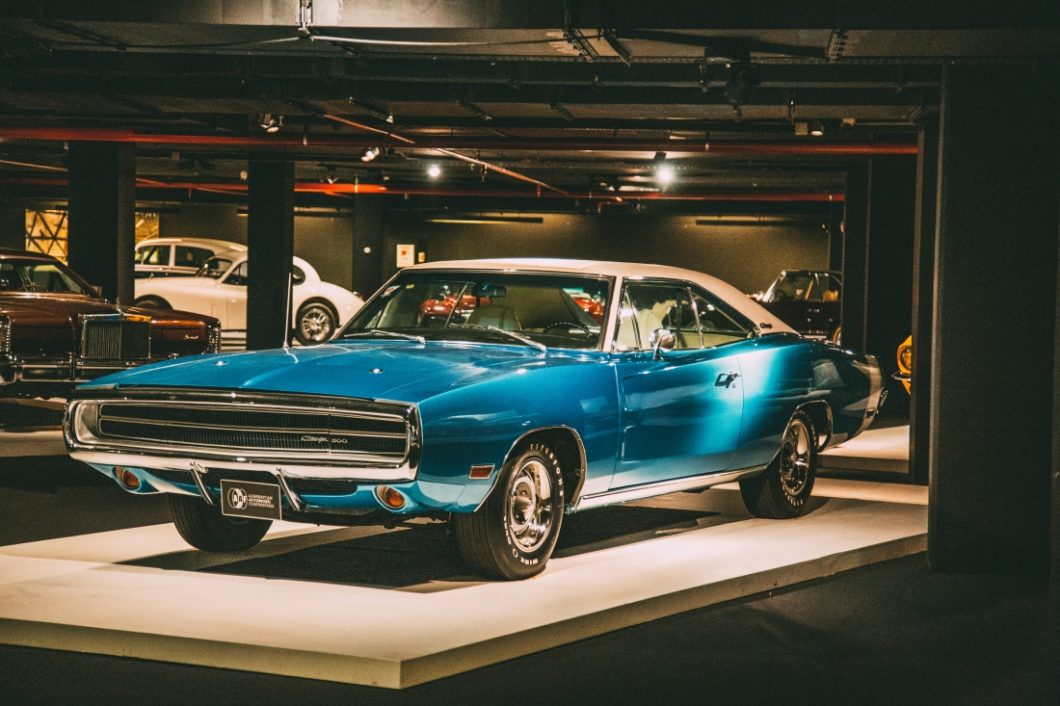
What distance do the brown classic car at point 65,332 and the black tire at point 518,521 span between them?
20.9 feet

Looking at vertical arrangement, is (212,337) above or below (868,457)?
above

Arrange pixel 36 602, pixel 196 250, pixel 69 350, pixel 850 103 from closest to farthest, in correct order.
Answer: pixel 36 602, pixel 850 103, pixel 69 350, pixel 196 250

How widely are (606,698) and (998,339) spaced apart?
3.29 meters

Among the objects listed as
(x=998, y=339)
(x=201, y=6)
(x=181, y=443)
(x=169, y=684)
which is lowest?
(x=169, y=684)

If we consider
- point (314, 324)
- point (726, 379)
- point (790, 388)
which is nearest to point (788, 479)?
point (790, 388)

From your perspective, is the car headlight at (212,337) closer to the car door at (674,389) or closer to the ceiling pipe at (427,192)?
the car door at (674,389)

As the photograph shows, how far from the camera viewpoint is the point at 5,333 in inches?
505

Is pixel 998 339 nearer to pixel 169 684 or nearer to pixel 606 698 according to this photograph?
pixel 606 698

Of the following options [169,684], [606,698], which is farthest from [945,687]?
[169,684]

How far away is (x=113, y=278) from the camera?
21.7 metres

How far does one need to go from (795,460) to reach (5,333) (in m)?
7.44

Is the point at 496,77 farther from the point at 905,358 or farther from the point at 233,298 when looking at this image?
the point at 233,298

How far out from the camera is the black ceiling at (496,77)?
7473mm

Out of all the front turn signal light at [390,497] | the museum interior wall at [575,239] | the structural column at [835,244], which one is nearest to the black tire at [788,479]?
the front turn signal light at [390,497]
